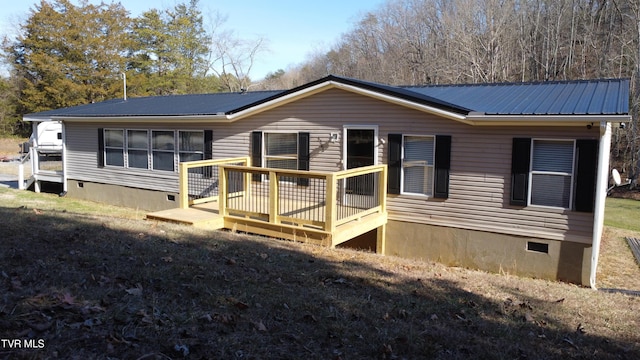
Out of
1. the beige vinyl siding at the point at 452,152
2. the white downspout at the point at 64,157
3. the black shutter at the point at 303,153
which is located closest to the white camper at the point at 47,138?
the white downspout at the point at 64,157

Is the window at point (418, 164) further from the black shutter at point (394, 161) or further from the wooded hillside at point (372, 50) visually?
the wooded hillside at point (372, 50)

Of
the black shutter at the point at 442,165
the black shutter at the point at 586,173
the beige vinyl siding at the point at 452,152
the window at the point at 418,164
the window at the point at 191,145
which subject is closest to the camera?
the black shutter at the point at 586,173

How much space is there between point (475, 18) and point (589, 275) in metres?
24.9

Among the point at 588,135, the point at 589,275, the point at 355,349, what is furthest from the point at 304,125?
the point at 355,349

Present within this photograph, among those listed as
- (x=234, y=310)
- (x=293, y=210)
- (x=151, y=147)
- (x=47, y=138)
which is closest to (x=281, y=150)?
(x=293, y=210)

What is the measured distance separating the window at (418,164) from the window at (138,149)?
855cm

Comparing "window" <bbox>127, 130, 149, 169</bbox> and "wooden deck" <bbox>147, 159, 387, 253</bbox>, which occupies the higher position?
"window" <bbox>127, 130, 149, 169</bbox>

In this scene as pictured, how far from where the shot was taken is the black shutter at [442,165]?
953cm

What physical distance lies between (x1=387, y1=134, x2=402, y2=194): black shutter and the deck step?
148 inches

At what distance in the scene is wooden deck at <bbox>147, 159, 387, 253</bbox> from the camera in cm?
855

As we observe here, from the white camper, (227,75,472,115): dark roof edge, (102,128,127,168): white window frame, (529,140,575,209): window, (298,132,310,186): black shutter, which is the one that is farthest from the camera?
the white camper

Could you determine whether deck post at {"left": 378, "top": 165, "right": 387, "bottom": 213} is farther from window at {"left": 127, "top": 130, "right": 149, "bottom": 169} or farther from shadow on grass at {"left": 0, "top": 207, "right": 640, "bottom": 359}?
window at {"left": 127, "top": 130, "right": 149, "bottom": 169}

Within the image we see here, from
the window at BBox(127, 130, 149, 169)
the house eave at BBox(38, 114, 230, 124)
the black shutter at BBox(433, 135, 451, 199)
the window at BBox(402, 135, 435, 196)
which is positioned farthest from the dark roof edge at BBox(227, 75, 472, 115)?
the window at BBox(127, 130, 149, 169)

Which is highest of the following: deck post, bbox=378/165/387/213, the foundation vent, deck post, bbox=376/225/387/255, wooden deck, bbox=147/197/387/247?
deck post, bbox=378/165/387/213
